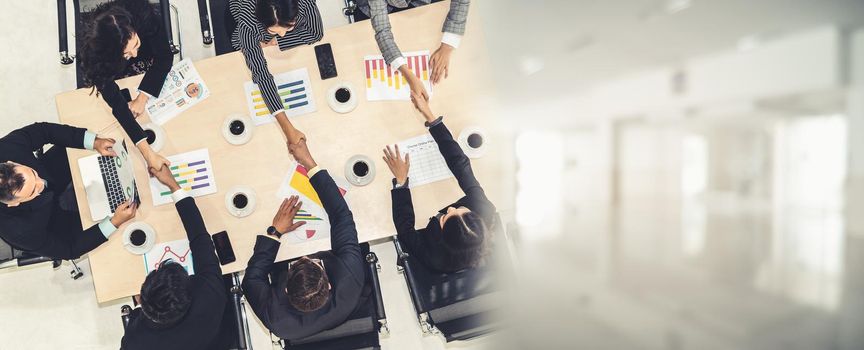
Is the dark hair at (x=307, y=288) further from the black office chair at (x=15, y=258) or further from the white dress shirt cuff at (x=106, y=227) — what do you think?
the black office chair at (x=15, y=258)

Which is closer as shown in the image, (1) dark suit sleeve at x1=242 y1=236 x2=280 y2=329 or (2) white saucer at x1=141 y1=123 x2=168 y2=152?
(1) dark suit sleeve at x1=242 y1=236 x2=280 y2=329

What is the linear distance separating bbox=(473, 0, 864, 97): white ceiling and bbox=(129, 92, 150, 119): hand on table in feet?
4.71

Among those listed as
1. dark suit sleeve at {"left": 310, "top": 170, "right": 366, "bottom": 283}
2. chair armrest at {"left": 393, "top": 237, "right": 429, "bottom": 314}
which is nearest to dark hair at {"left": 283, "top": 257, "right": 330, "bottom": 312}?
dark suit sleeve at {"left": 310, "top": 170, "right": 366, "bottom": 283}

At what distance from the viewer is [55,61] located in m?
2.63

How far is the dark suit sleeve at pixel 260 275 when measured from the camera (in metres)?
1.80

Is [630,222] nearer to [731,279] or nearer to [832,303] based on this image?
[731,279]

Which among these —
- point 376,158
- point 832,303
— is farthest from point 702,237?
point 376,158

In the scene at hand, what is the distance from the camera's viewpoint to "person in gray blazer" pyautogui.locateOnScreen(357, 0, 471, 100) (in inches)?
71.8

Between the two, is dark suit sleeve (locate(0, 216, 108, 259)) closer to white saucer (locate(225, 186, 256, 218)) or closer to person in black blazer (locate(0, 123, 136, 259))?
person in black blazer (locate(0, 123, 136, 259))

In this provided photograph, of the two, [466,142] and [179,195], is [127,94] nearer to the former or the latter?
[179,195]

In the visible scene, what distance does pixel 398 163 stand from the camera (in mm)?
1866

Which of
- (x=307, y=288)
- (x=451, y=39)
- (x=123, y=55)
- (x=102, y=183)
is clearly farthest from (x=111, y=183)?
(x=451, y=39)

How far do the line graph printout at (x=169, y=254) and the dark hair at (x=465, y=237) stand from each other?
3.23 ft

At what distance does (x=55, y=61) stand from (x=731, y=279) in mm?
3210
